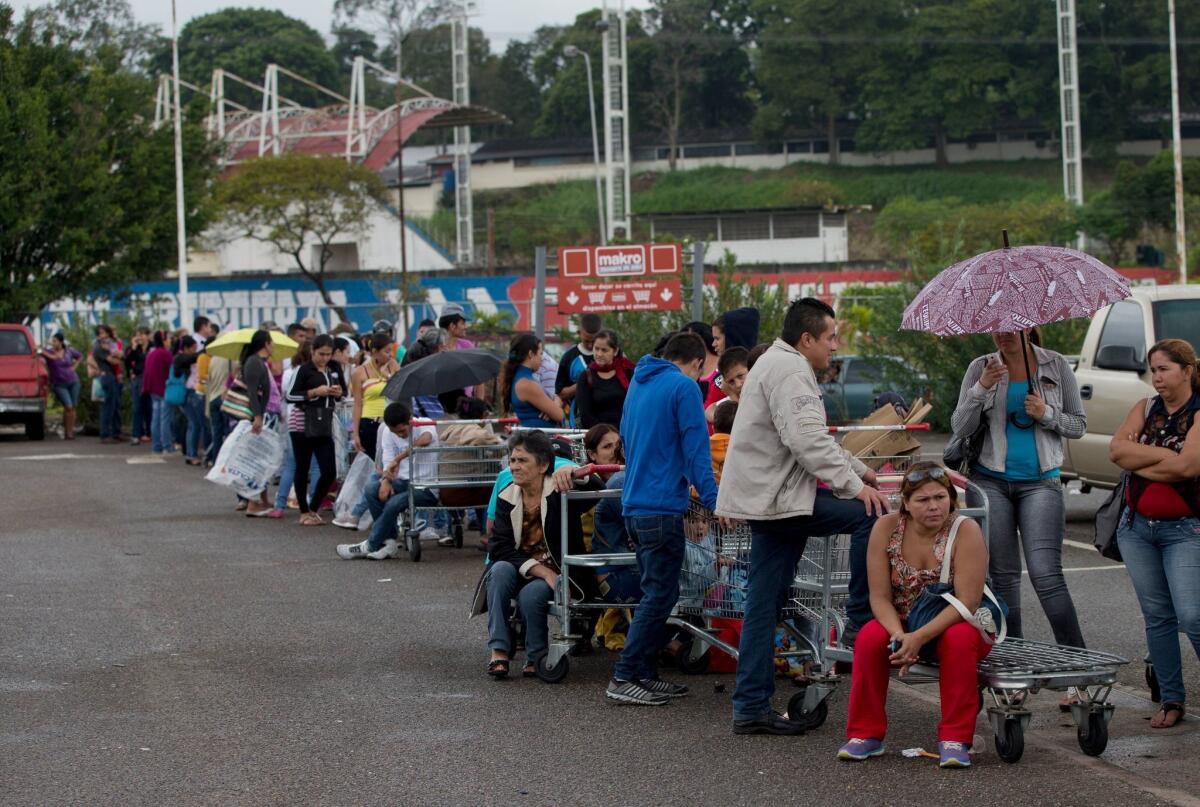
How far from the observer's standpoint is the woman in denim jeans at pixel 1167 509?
24.9 feet

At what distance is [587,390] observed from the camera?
12.5m

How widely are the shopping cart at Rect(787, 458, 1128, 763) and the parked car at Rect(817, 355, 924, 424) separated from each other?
15.3m

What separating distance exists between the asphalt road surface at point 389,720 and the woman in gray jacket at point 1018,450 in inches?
30.1

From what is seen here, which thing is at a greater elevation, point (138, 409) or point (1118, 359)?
point (1118, 359)

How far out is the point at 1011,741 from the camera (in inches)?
273

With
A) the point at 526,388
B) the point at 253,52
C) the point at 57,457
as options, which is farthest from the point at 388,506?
the point at 253,52

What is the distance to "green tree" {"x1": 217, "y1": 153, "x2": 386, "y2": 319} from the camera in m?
64.9

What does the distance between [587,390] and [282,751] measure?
18.0 ft

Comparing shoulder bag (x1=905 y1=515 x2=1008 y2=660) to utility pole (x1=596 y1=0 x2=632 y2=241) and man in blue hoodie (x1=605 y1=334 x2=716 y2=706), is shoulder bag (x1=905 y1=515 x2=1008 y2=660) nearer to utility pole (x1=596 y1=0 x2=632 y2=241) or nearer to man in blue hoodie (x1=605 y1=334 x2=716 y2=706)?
man in blue hoodie (x1=605 y1=334 x2=716 y2=706)

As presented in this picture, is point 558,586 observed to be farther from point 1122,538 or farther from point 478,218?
point 478,218

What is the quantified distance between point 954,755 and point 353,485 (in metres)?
9.91

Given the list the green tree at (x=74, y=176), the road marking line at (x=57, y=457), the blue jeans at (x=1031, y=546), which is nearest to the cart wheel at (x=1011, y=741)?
the blue jeans at (x=1031, y=546)

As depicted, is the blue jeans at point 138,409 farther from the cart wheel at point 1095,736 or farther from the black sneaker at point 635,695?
the cart wheel at point 1095,736

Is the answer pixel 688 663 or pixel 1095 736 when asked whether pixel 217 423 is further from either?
pixel 1095 736
